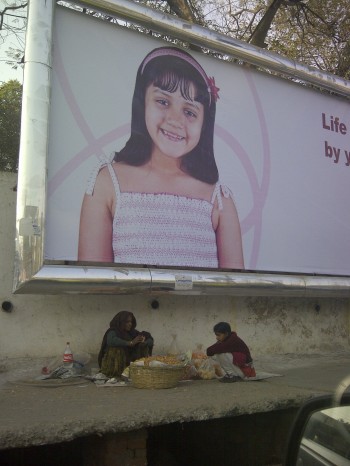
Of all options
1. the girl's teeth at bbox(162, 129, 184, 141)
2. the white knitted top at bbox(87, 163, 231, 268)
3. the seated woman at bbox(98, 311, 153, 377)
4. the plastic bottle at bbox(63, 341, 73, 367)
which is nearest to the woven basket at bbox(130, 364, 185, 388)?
the seated woman at bbox(98, 311, 153, 377)

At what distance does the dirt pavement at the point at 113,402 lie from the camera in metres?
3.51

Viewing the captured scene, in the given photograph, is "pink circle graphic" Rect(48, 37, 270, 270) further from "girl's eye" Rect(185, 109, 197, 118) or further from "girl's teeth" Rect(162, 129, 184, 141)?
"girl's teeth" Rect(162, 129, 184, 141)

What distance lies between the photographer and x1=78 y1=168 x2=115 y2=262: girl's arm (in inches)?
231

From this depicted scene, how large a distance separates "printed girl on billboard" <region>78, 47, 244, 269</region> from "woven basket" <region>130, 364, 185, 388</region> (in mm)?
1392

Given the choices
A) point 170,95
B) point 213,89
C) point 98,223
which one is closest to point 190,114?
point 170,95

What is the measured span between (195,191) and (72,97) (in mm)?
1880

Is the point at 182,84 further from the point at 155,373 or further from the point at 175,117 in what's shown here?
the point at 155,373

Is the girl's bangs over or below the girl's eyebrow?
over

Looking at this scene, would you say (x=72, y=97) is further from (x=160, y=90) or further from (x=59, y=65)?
(x=160, y=90)

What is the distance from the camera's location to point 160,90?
269 inches

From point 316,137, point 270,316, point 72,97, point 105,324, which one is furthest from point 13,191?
point 316,137

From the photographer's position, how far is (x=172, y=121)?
692cm

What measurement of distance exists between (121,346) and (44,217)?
1516 millimetres

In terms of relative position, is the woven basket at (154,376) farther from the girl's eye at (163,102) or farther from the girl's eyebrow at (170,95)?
the girl's eyebrow at (170,95)
